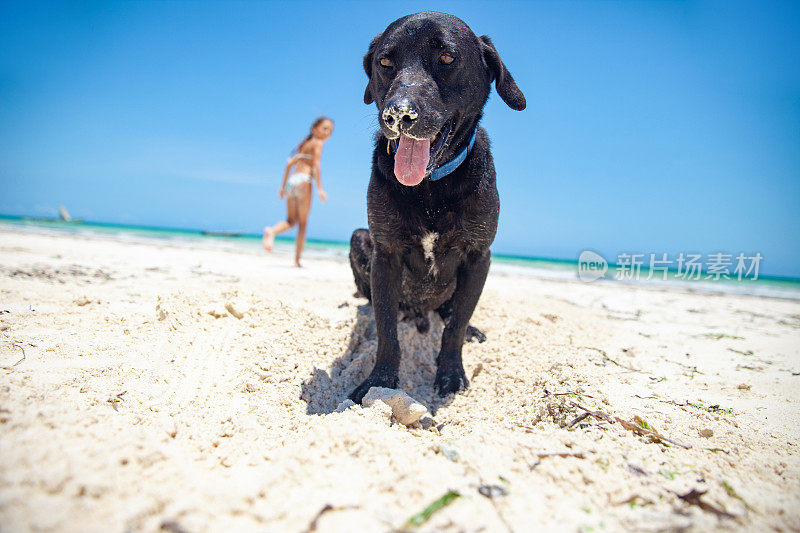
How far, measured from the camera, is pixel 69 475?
0.91m

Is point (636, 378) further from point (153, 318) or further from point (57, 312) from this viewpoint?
point (57, 312)

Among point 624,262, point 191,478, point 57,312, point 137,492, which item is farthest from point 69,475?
point 624,262

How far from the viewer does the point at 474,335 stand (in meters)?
A: 3.13

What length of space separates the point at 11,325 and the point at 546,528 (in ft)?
9.52

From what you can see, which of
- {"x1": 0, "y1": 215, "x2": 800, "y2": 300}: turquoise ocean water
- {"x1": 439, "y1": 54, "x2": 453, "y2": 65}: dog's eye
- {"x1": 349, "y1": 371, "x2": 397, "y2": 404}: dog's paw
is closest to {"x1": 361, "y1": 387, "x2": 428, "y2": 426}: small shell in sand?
{"x1": 349, "y1": 371, "x2": 397, "y2": 404}: dog's paw

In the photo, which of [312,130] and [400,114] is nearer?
[400,114]

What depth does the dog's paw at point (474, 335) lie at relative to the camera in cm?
308

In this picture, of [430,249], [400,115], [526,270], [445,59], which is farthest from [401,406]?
[526,270]

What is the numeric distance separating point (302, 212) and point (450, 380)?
705 cm

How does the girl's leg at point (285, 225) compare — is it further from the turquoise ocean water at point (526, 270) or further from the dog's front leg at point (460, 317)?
the dog's front leg at point (460, 317)

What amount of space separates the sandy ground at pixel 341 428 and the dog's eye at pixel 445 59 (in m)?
1.76

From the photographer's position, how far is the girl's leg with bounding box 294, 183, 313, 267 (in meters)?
8.60

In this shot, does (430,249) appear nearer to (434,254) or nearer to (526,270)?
(434,254)

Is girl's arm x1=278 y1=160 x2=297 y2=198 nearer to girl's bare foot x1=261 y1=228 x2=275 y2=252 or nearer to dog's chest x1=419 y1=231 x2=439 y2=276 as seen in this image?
girl's bare foot x1=261 y1=228 x2=275 y2=252
